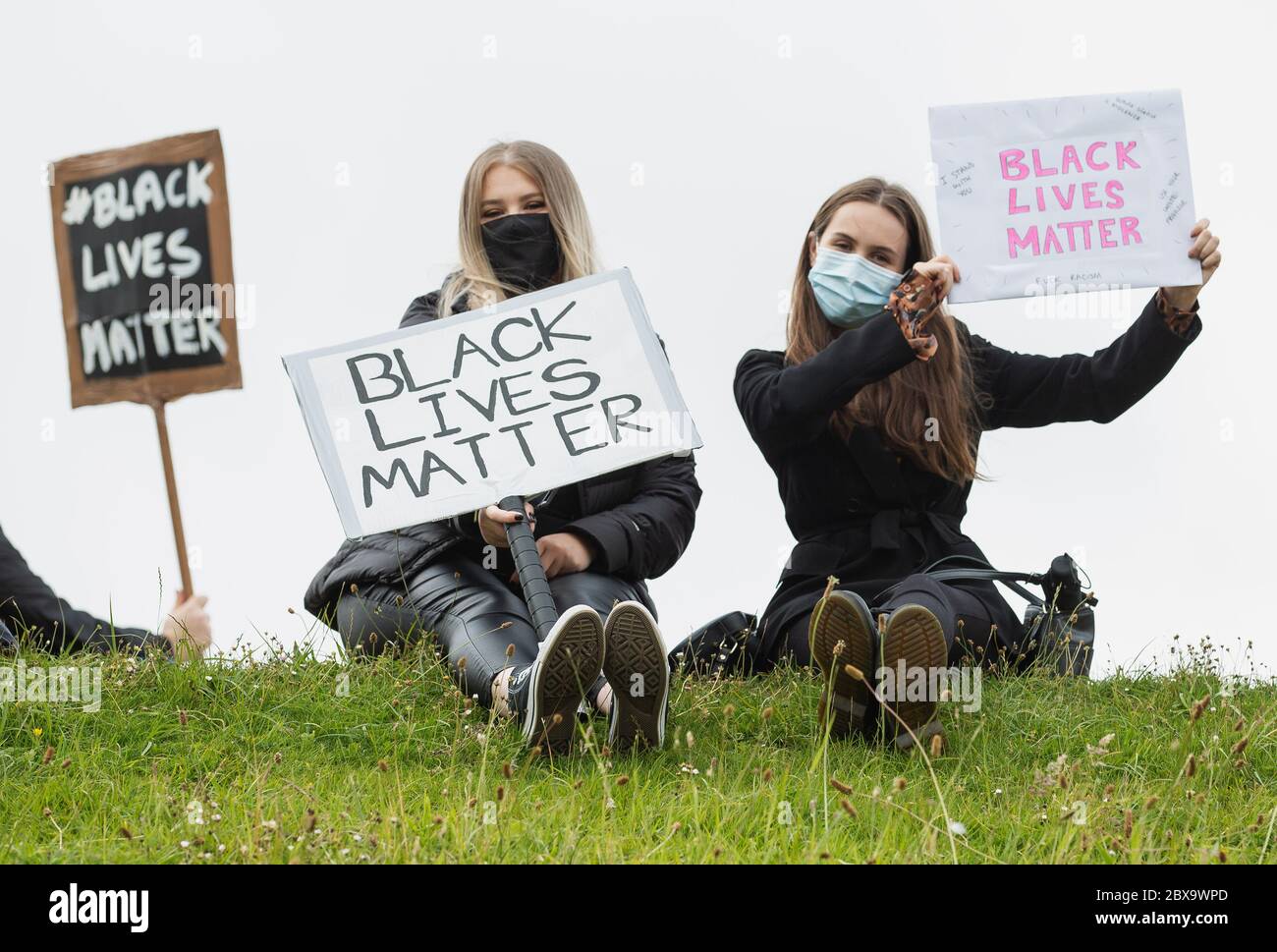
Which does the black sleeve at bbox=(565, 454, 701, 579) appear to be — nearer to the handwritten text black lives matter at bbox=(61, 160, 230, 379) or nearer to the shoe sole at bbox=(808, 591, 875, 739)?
the shoe sole at bbox=(808, 591, 875, 739)

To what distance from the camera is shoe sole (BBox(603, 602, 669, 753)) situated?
399 centimetres

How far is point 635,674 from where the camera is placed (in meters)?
4.05

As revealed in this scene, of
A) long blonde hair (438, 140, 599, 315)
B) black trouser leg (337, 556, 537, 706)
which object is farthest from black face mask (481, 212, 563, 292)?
A: black trouser leg (337, 556, 537, 706)

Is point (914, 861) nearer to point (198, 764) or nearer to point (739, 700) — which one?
point (739, 700)

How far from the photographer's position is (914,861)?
3.23m

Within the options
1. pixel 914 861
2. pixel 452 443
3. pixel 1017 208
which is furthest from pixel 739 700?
pixel 1017 208

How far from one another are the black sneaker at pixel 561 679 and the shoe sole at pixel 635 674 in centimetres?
9

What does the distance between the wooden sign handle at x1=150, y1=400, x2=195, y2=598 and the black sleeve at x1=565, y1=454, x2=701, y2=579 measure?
1.33 metres

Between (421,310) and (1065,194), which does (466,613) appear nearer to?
(421,310)

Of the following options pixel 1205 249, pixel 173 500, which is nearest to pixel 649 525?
pixel 173 500

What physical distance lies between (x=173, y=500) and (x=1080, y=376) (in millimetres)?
3443

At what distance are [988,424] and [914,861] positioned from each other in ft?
9.67

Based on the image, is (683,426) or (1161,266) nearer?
(683,426)

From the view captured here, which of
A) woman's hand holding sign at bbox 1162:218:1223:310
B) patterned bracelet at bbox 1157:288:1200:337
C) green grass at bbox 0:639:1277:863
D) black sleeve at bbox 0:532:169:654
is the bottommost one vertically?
green grass at bbox 0:639:1277:863
